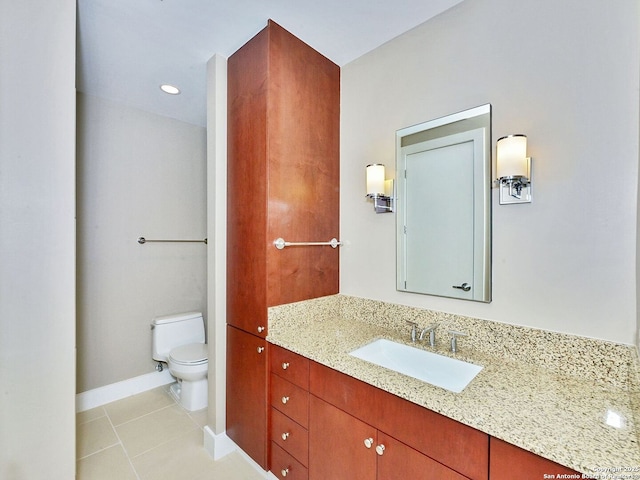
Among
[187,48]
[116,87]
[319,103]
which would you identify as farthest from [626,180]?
[116,87]

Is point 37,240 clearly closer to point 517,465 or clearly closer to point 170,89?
point 170,89

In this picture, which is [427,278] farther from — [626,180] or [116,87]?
[116,87]

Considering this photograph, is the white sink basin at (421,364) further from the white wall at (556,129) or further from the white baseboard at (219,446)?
the white baseboard at (219,446)

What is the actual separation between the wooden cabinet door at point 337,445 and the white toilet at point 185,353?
3.74 ft

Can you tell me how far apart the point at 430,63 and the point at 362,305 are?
56.7 inches

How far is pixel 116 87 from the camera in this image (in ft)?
7.41

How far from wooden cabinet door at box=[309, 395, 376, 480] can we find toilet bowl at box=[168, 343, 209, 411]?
1138 millimetres

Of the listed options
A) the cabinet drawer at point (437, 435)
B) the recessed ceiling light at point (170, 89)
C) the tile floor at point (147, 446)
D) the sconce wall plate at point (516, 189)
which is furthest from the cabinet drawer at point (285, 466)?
the recessed ceiling light at point (170, 89)

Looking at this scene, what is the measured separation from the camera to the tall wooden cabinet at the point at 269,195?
5.40 feet

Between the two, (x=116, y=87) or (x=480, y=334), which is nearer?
(x=480, y=334)

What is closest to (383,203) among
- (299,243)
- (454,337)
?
(299,243)

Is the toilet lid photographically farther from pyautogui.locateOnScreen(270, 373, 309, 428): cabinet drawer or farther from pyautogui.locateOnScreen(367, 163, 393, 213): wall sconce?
pyautogui.locateOnScreen(367, 163, 393, 213): wall sconce

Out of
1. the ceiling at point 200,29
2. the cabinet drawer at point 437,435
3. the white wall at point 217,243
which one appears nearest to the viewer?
the cabinet drawer at point 437,435

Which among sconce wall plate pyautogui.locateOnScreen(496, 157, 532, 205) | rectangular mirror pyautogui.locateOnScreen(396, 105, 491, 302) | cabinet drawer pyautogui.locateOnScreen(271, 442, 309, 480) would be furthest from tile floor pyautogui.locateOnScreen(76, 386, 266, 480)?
sconce wall plate pyautogui.locateOnScreen(496, 157, 532, 205)
